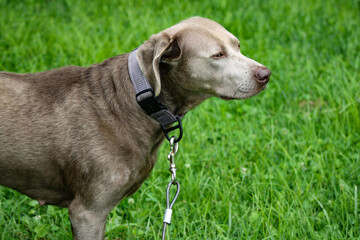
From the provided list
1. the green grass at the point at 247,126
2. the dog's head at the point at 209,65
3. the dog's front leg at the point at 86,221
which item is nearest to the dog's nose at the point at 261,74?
the dog's head at the point at 209,65

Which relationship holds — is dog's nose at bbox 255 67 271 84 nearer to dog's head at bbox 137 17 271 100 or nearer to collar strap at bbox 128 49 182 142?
dog's head at bbox 137 17 271 100

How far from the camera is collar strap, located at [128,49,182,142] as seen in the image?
8.91 feet

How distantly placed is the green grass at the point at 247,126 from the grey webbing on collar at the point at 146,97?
3.17 ft

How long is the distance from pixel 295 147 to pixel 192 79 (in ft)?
5.81

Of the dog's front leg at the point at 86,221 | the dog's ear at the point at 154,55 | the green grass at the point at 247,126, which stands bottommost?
the green grass at the point at 247,126

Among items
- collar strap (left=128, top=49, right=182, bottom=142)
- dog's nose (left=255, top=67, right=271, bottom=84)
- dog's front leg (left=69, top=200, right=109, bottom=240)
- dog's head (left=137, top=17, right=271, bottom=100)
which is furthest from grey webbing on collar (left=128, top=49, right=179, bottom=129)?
dog's front leg (left=69, top=200, right=109, bottom=240)

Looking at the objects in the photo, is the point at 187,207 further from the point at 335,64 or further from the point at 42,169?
the point at 335,64

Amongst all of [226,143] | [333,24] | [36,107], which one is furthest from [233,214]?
[333,24]

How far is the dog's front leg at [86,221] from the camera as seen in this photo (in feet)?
9.13

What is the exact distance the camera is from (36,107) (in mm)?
2812

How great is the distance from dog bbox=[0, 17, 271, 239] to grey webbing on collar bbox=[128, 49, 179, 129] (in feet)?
0.16

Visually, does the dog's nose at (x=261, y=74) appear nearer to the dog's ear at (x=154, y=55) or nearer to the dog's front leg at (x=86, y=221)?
the dog's ear at (x=154, y=55)

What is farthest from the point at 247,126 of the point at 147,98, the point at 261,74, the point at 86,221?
the point at 86,221

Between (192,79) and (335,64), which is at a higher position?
(192,79)
